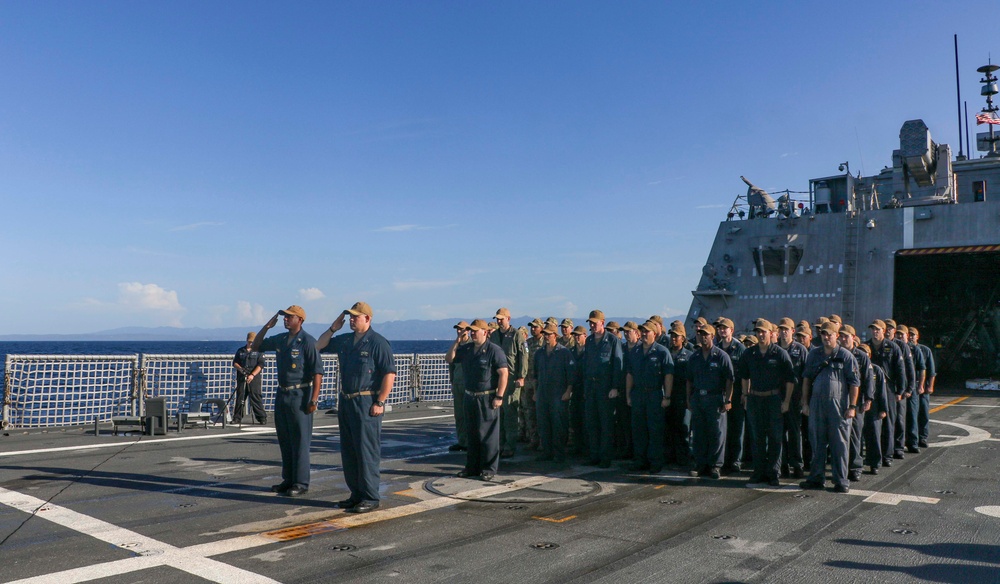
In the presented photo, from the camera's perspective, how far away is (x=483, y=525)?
19.7ft

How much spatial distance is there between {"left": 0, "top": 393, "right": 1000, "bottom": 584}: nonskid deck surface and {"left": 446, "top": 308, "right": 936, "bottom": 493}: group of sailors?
399 mm

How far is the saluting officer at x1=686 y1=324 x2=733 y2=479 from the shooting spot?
8.41m

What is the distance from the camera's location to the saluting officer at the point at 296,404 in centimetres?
723

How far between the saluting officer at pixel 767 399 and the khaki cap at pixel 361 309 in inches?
172

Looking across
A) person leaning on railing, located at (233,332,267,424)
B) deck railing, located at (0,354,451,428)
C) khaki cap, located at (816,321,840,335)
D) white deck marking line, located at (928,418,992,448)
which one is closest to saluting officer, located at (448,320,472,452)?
deck railing, located at (0,354,451,428)

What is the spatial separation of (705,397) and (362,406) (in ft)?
13.7

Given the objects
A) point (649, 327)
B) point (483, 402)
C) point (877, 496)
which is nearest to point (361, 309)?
point (483, 402)

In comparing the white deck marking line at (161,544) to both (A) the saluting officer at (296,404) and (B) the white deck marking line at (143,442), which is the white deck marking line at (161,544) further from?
(B) the white deck marking line at (143,442)

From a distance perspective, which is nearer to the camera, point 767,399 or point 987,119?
point 767,399

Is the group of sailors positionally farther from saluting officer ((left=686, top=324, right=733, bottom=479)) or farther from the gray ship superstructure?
the gray ship superstructure

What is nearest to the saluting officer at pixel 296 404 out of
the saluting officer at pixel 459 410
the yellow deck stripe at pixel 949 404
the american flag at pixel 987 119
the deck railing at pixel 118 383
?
the saluting officer at pixel 459 410

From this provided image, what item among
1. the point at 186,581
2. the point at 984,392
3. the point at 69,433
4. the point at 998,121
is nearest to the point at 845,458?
the point at 186,581

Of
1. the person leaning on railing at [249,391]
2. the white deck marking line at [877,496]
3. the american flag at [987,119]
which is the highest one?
the american flag at [987,119]

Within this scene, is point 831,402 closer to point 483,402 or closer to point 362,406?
point 483,402
